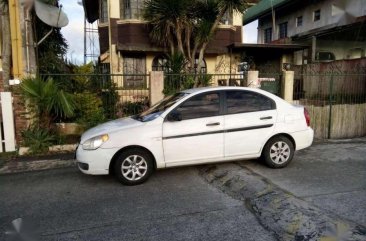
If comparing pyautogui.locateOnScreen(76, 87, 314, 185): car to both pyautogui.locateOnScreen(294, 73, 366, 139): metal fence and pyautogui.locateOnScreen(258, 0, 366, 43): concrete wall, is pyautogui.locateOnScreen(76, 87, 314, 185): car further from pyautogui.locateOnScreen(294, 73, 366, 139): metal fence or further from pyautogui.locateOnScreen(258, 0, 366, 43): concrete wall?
pyautogui.locateOnScreen(258, 0, 366, 43): concrete wall

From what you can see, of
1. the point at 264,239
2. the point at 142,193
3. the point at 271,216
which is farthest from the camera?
the point at 142,193

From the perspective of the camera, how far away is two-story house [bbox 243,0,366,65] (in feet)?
55.6

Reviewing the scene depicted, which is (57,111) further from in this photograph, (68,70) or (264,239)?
(264,239)

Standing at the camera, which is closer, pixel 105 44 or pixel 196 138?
pixel 196 138

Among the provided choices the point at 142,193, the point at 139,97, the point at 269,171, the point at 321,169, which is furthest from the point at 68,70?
the point at 321,169

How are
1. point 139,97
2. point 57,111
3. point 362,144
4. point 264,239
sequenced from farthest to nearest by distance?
point 139,97
point 362,144
point 57,111
point 264,239

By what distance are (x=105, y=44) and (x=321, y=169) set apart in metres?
12.3

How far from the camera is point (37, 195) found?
494 cm

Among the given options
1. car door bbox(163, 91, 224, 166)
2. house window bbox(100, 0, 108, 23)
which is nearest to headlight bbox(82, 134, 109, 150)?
car door bbox(163, 91, 224, 166)

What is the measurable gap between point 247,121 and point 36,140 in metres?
5.06

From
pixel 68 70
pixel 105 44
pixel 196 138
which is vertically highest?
pixel 105 44

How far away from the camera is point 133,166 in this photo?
5.15 metres

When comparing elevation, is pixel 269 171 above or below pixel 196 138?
below

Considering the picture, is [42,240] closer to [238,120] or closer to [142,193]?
[142,193]
